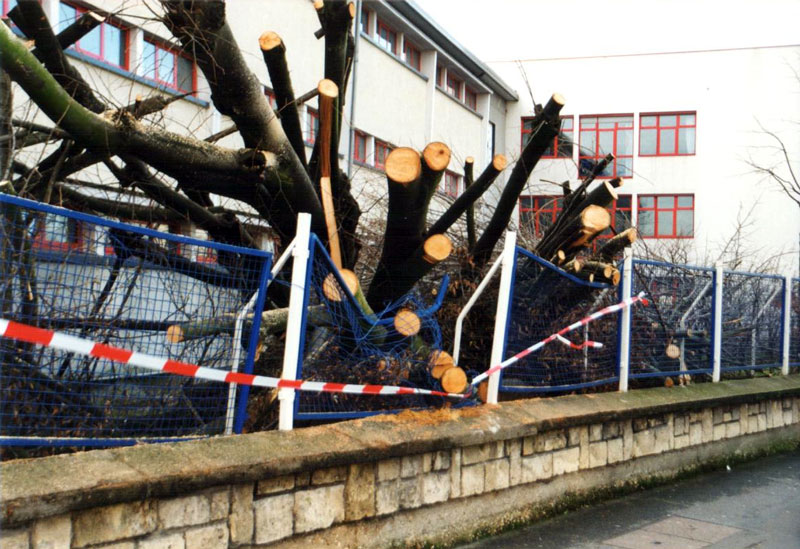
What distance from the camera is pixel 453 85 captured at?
3081 cm

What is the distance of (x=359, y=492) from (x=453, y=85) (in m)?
27.3

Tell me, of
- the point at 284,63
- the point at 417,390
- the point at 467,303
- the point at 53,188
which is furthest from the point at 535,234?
the point at 53,188

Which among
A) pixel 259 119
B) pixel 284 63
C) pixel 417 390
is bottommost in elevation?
pixel 417 390

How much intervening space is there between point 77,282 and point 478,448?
283 cm

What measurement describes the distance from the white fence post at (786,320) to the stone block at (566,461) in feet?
18.9

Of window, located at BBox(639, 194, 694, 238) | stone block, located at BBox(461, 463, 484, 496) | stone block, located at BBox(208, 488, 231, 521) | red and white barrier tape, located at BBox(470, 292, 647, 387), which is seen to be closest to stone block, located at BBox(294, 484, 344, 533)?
stone block, located at BBox(208, 488, 231, 521)

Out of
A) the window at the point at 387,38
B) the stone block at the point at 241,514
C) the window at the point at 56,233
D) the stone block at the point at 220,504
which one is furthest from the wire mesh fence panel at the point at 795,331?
the window at the point at 387,38

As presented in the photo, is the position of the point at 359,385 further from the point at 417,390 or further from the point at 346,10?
the point at 346,10

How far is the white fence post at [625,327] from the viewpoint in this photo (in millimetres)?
7871

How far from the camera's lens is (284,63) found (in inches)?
208

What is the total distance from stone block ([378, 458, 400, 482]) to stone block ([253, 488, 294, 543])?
26.3 inches

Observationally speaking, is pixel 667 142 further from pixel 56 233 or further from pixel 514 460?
pixel 56 233

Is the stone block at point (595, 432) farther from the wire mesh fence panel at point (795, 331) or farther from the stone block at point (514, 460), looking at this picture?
the wire mesh fence panel at point (795, 331)

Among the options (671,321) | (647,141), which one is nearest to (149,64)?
(671,321)
